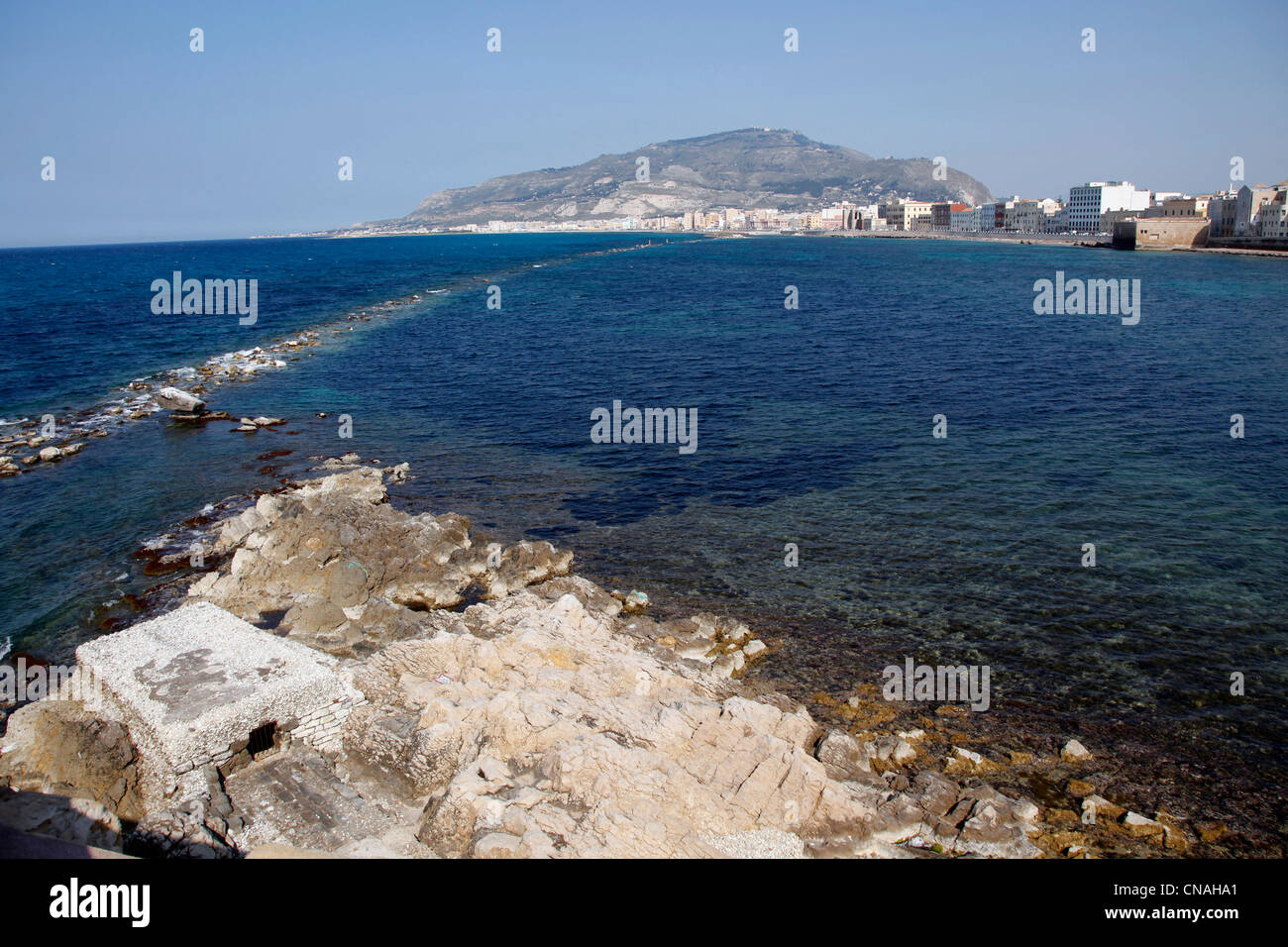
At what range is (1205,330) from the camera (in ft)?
193

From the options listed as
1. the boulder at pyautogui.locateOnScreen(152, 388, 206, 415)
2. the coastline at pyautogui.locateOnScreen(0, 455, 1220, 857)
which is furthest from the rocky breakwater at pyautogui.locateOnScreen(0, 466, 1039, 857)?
the boulder at pyautogui.locateOnScreen(152, 388, 206, 415)

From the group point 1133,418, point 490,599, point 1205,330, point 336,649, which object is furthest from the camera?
point 1205,330

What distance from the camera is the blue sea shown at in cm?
1719

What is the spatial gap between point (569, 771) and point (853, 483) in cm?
1937

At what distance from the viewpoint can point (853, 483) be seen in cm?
2819

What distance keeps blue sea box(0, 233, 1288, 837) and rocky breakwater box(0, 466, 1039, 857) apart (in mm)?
3022

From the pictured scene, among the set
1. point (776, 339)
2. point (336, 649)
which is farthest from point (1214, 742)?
point (776, 339)

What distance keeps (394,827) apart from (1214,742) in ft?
48.3

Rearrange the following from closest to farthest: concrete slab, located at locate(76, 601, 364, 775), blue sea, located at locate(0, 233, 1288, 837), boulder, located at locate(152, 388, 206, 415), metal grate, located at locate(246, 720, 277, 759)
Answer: concrete slab, located at locate(76, 601, 364, 775) → metal grate, located at locate(246, 720, 277, 759) → blue sea, located at locate(0, 233, 1288, 837) → boulder, located at locate(152, 388, 206, 415)

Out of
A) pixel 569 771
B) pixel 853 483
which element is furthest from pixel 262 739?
pixel 853 483

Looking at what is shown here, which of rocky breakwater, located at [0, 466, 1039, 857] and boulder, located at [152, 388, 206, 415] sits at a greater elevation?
boulder, located at [152, 388, 206, 415]

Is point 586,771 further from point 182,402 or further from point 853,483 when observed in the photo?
point 182,402

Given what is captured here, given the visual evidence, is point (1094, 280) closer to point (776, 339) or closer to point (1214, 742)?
point (776, 339)

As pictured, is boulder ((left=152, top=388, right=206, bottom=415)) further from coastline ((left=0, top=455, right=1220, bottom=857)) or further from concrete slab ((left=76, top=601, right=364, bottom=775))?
concrete slab ((left=76, top=601, right=364, bottom=775))
